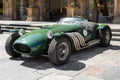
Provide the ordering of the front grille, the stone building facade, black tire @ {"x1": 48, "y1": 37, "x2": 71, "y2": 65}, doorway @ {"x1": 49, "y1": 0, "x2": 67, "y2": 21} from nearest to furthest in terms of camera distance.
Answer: black tire @ {"x1": 48, "y1": 37, "x2": 71, "y2": 65} < the front grille < the stone building facade < doorway @ {"x1": 49, "y1": 0, "x2": 67, "y2": 21}

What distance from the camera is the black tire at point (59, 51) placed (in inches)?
229

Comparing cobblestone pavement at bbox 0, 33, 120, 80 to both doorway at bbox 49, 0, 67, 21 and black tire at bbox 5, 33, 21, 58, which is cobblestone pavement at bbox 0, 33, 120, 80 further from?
doorway at bbox 49, 0, 67, 21

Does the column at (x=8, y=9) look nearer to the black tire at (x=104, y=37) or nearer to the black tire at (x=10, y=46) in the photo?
the black tire at (x=104, y=37)

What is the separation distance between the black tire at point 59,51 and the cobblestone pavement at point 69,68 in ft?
0.52

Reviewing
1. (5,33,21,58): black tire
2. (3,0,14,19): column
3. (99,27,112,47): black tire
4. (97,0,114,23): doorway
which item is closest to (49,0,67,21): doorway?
(3,0,14,19): column

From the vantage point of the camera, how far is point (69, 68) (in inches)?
226

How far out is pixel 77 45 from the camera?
683 cm

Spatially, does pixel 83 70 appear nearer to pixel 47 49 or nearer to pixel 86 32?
pixel 47 49

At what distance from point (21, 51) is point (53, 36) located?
921 millimetres

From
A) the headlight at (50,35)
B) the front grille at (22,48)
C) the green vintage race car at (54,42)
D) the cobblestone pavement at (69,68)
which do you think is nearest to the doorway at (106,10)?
the green vintage race car at (54,42)

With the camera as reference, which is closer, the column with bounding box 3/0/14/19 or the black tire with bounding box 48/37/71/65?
the black tire with bounding box 48/37/71/65

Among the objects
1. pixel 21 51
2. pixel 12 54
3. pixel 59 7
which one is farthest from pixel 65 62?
pixel 59 7

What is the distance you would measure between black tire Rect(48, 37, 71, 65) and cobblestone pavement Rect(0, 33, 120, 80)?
16cm

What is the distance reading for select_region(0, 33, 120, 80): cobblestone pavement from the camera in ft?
17.0
